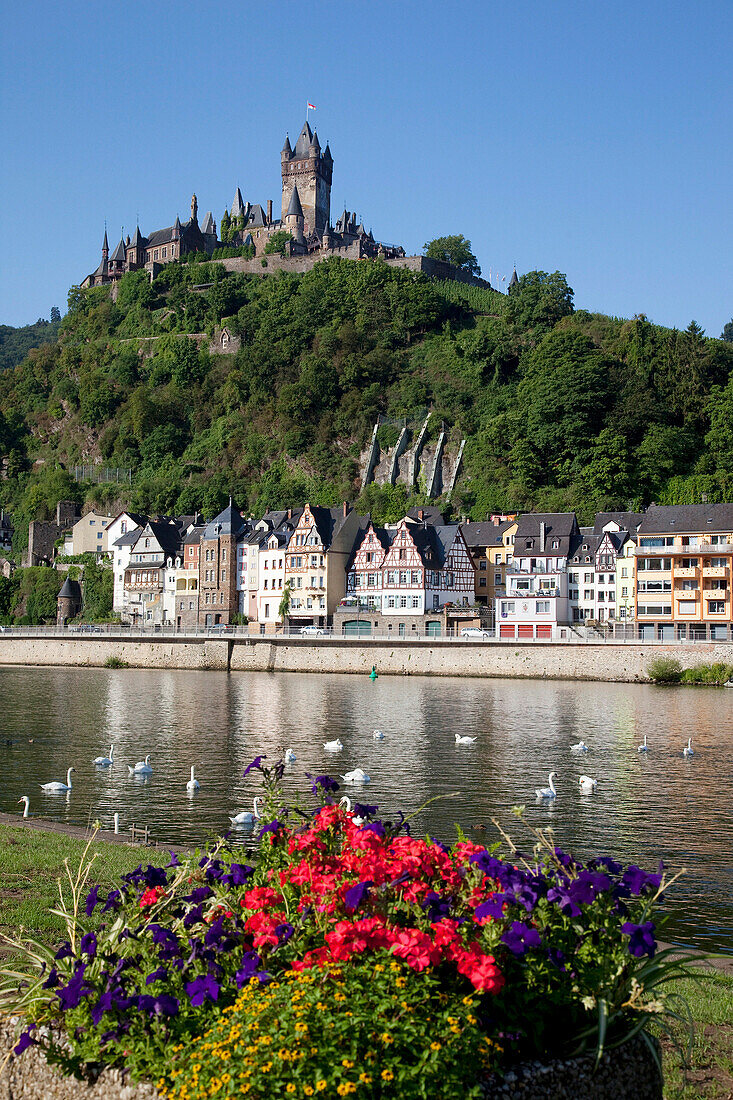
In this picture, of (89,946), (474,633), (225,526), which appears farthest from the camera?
(225,526)

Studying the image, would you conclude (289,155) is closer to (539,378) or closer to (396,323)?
(396,323)

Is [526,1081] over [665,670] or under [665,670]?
over

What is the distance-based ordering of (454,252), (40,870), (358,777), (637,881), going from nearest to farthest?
(637,881), (40,870), (358,777), (454,252)

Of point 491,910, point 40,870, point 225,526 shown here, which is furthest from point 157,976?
point 225,526

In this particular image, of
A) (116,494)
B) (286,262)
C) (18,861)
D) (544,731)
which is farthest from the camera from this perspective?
(286,262)

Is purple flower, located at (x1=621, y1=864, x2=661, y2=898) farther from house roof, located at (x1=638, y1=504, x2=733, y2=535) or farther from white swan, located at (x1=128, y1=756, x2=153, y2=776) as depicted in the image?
house roof, located at (x1=638, y1=504, x2=733, y2=535)

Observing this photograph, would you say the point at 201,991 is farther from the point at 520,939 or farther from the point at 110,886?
the point at 110,886

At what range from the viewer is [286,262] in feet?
423

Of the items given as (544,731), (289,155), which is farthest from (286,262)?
(544,731)

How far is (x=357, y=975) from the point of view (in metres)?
4.97

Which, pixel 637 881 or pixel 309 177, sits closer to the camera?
pixel 637 881

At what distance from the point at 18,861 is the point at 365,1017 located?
8.68 metres

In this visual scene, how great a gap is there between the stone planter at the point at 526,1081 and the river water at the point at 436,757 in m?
6.17

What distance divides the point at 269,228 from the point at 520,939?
143 metres
